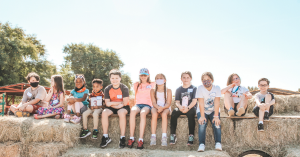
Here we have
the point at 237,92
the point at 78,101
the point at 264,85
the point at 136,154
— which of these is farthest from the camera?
the point at 78,101

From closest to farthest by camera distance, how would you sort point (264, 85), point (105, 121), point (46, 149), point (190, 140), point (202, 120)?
point (46, 149)
point (202, 120)
point (190, 140)
point (105, 121)
point (264, 85)

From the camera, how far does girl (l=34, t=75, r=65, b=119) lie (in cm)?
437

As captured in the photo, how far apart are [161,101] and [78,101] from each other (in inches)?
75.1

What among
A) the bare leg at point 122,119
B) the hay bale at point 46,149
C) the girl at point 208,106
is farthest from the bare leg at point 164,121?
the hay bale at point 46,149

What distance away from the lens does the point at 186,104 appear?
4066 mm

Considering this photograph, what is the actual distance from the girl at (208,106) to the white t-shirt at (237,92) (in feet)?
2.22

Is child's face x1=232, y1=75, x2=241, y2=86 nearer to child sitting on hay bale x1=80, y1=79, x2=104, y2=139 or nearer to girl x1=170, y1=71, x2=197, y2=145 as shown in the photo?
girl x1=170, y1=71, x2=197, y2=145

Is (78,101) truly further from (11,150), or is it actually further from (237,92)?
(237,92)

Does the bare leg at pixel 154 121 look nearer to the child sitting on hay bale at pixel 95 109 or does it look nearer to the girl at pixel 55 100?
the child sitting on hay bale at pixel 95 109

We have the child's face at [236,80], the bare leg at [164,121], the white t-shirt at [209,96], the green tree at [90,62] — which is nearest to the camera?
the bare leg at [164,121]

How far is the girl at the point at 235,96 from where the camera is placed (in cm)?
409

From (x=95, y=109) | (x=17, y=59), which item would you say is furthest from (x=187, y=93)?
(x=17, y=59)

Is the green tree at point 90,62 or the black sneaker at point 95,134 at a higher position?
the green tree at point 90,62

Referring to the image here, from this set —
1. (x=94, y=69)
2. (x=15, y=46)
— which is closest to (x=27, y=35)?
(x=15, y=46)
